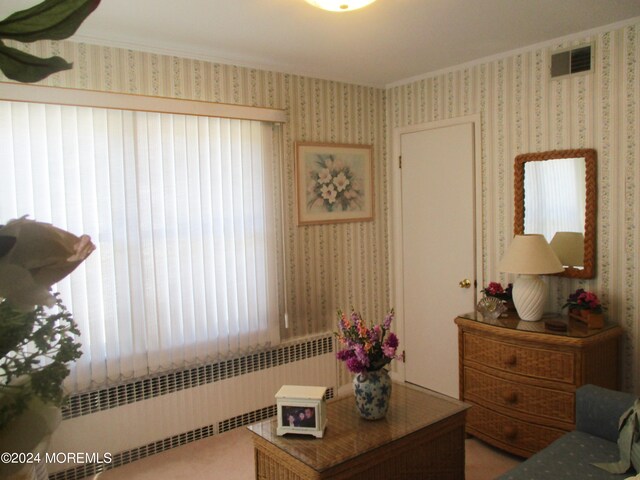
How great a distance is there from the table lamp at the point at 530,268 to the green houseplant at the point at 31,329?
10.1 feet

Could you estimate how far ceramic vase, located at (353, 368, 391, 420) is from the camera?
2.36 m

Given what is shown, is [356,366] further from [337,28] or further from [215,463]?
[337,28]

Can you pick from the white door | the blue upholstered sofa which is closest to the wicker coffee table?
the blue upholstered sofa

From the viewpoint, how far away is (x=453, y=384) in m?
3.98

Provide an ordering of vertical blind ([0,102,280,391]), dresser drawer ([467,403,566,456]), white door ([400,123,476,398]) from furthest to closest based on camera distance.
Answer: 1. white door ([400,123,476,398])
2. dresser drawer ([467,403,566,456])
3. vertical blind ([0,102,280,391])

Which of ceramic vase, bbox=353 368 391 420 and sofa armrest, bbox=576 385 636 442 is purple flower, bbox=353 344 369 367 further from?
sofa armrest, bbox=576 385 636 442

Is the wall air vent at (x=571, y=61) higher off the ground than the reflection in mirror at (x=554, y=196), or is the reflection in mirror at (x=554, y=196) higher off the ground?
the wall air vent at (x=571, y=61)

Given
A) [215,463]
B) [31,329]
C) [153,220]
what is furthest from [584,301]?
[31,329]

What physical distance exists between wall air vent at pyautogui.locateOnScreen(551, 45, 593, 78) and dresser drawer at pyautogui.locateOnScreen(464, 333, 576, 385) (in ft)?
5.75

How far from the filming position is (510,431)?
301 centimetres

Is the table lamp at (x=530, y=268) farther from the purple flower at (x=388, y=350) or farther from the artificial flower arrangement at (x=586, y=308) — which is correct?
the purple flower at (x=388, y=350)

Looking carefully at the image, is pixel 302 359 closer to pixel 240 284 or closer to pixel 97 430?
pixel 240 284

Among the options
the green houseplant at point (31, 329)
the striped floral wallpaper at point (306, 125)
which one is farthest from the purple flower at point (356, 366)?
the green houseplant at point (31, 329)

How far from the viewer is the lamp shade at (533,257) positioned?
3.01 meters
